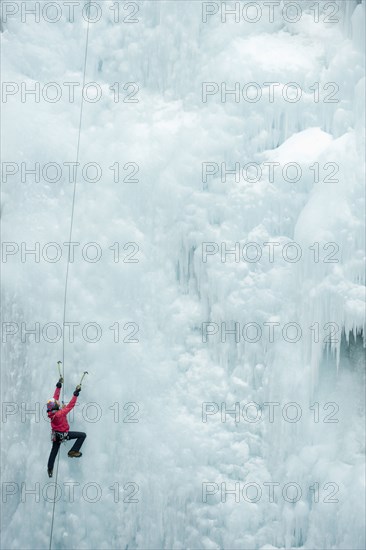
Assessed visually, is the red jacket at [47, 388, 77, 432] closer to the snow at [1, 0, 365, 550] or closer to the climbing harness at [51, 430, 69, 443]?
the climbing harness at [51, 430, 69, 443]

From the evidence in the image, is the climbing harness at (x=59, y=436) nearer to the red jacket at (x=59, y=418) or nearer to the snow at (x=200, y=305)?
the red jacket at (x=59, y=418)

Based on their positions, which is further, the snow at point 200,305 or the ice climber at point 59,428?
the snow at point 200,305

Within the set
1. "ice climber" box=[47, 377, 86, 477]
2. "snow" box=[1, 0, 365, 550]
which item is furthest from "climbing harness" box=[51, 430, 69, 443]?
"snow" box=[1, 0, 365, 550]

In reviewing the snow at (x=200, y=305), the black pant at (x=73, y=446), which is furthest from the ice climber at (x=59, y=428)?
the snow at (x=200, y=305)

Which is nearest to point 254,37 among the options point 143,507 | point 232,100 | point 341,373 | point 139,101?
point 232,100

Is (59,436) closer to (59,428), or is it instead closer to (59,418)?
(59,428)

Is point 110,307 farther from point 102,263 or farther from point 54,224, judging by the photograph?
point 54,224

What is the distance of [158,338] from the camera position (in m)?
6.74

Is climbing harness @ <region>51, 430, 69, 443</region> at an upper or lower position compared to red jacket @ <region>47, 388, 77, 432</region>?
lower

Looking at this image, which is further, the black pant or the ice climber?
the black pant

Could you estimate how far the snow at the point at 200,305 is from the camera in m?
6.51

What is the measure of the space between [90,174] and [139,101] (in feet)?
2.86

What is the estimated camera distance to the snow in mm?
6508

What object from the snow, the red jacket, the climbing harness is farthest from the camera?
the snow
